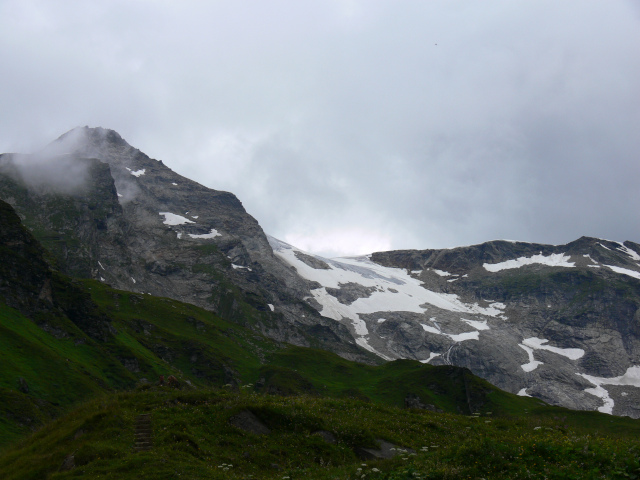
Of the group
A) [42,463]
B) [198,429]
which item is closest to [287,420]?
Answer: [198,429]

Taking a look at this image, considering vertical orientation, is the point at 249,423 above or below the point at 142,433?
above

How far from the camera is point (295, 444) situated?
1149 inches

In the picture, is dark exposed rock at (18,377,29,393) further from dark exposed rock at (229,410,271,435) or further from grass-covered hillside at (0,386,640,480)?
dark exposed rock at (229,410,271,435)

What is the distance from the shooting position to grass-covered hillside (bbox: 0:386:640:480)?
810 inches

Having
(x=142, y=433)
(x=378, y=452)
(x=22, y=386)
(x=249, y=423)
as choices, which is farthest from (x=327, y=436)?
(x=22, y=386)

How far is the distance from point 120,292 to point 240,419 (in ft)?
557

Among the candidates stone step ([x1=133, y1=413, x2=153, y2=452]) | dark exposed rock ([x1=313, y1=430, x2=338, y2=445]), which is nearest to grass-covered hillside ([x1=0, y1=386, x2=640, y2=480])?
dark exposed rock ([x1=313, y1=430, x2=338, y2=445])

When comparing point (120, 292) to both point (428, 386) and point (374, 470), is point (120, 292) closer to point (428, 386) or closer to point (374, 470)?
point (428, 386)

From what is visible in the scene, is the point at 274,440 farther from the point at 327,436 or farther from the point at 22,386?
the point at 22,386

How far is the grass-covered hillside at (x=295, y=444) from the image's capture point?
67.5 feet

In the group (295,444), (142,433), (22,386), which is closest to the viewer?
(142,433)

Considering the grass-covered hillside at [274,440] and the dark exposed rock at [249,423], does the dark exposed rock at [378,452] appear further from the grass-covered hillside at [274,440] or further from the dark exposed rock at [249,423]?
the dark exposed rock at [249,423]

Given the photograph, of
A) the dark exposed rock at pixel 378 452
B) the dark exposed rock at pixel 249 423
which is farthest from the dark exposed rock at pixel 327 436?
the dark exposed rock at pixel 249 423

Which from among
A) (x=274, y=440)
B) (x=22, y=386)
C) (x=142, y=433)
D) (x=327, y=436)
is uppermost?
(x=327, y=436)
